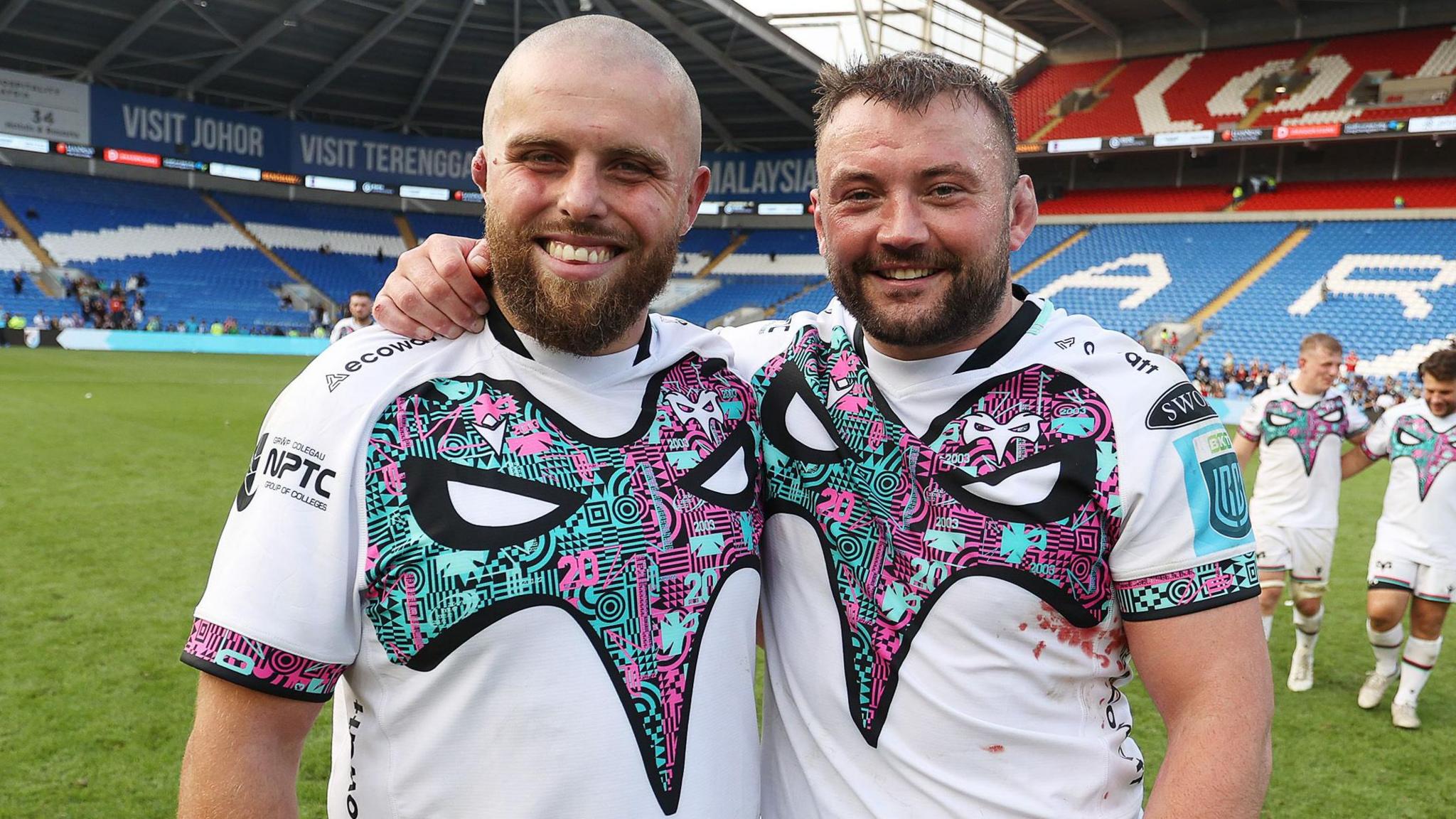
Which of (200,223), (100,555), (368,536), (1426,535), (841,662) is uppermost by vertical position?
(200,223)

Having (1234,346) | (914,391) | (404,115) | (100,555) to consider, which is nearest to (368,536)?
(914,391)

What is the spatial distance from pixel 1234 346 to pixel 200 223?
36562 millimetres

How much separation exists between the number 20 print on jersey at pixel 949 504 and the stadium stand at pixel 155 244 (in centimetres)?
3677

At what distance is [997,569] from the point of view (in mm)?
1962

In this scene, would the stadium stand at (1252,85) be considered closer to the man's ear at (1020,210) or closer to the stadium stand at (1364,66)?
the stadium stand at (1364,66)

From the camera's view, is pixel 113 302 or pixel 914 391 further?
pixel 113 302

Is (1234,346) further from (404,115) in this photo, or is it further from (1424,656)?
(404,115)

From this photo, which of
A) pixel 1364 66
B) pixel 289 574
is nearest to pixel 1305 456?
pixel 289 574

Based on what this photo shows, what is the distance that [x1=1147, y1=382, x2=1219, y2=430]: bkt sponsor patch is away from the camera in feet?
6.37

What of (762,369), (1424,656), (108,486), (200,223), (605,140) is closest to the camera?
(605,140)

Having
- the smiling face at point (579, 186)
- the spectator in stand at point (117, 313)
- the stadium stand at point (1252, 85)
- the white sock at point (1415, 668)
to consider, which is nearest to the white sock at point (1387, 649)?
the white sock at point (1415, 668)

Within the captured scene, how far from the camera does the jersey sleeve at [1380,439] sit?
6504 millimetres

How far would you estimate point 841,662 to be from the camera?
6.81 ft

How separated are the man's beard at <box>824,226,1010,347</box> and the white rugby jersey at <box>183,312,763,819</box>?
1.72 ft
